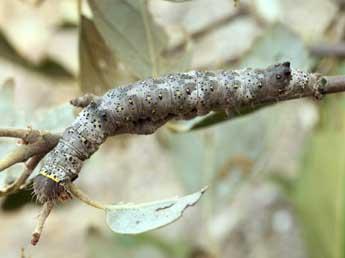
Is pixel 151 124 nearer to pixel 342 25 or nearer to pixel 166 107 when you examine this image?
pixel 166 107

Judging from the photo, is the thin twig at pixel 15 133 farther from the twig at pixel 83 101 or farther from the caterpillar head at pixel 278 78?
the caterpillar head at pixel 278 78

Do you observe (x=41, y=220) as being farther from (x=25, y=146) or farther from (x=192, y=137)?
(x=192, y=137)

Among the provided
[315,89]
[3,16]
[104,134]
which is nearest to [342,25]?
[315,89]

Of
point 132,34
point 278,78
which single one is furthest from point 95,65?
point 278,78

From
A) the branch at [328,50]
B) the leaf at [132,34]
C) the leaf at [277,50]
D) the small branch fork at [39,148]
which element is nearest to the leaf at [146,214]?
the small branch fork at [39,148]

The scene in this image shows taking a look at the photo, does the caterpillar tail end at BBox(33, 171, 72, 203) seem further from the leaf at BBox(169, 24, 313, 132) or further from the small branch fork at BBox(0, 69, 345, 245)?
the leaf at BBox(169, 24, 313, 132)

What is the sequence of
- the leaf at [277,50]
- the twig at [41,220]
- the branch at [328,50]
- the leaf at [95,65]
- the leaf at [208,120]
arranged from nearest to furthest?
the twig at [41,220], the leaf at [208,120], the leaf at [95,65], the leaf at [277,50], the branch at [328,50]

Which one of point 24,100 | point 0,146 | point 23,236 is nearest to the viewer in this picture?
point 0,146
